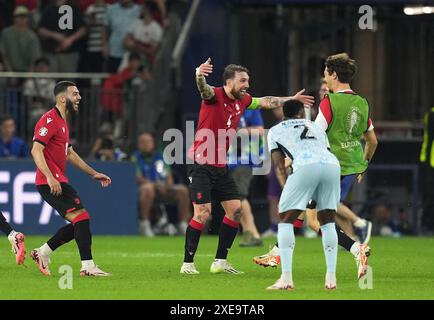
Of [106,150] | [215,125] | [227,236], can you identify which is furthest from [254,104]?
[106,150]

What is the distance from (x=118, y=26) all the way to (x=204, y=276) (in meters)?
11.6

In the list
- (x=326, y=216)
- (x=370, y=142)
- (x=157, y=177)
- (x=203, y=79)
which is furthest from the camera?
(x=157, y=177)

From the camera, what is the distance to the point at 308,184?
1254 cm

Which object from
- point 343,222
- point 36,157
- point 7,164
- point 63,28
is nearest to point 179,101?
point 63,28

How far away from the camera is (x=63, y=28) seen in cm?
2536

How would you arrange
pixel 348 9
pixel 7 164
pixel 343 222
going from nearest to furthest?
1. pixel 343 222
2. pixel 7 164
3. pixel 348 9

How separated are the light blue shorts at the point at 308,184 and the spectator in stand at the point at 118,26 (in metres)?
13.3

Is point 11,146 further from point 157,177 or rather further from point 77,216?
point 77,216

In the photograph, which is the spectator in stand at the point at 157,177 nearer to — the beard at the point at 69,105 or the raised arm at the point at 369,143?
the raised arm at the point at 369,143

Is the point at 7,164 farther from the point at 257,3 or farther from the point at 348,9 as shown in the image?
the point at 348,9

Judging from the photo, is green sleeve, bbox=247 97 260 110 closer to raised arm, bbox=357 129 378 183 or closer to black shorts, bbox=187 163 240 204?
black shorts, bbox=187 163 240 204

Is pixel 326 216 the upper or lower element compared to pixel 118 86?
lower

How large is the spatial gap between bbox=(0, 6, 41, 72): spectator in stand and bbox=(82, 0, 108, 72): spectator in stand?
0.93 meters
